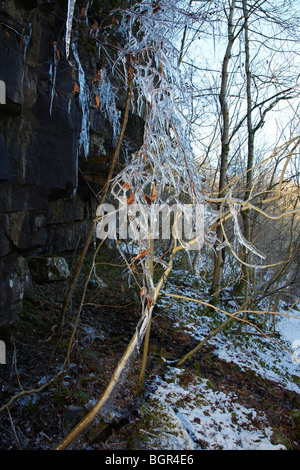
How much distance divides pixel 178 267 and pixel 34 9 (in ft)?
22.5

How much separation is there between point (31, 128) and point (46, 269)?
8.81 feet

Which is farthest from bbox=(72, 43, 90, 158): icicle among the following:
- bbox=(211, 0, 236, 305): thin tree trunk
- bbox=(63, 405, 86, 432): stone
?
bbox=(63, 405, 86, 432): stone

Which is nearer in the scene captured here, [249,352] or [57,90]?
[57,90]

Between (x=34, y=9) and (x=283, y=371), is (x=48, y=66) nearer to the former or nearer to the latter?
(x=34, y=9)

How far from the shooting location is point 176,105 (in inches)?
89.8

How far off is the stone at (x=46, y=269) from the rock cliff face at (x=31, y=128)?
900 millimetres

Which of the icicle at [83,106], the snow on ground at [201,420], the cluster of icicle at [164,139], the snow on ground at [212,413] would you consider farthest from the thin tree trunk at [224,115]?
the cluster of icicle at [164,139]

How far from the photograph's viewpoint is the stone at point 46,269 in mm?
5188

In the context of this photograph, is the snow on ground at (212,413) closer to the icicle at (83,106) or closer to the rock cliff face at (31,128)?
the rock cliff face at (31,128)

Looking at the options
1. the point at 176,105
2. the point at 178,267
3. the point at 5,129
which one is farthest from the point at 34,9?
the point at 178,267

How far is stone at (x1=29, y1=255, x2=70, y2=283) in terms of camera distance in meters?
5.19

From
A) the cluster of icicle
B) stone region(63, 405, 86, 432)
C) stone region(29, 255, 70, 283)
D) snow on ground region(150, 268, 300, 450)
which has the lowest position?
snow on ground region(150, 268, 300, 450)

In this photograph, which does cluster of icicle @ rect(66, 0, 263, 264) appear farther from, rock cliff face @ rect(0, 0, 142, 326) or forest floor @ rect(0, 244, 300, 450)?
forest floor @ rect(0, 244, 300, 450)

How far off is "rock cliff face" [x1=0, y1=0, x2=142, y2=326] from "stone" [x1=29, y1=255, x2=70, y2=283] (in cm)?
90
